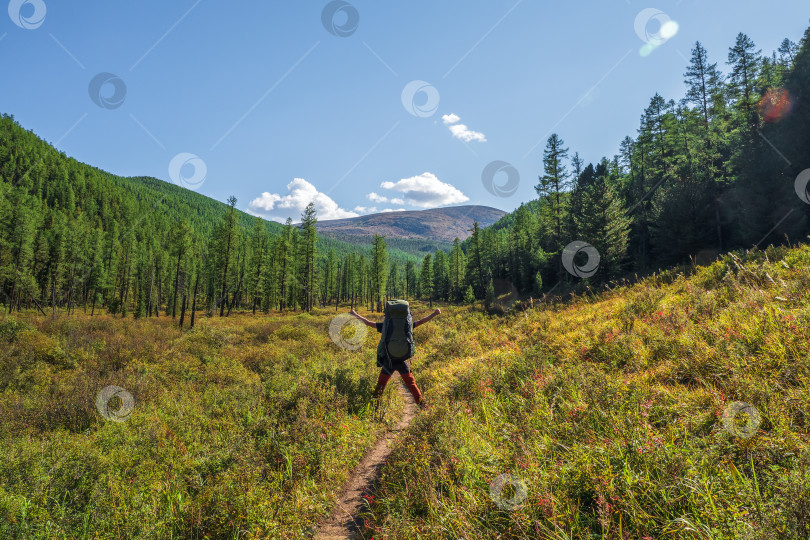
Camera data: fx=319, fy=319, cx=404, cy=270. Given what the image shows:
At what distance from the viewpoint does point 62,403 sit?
8.08m

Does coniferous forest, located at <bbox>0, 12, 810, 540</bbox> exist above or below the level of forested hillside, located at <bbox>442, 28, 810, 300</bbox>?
below

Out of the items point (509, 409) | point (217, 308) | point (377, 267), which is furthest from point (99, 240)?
point (509, 409)

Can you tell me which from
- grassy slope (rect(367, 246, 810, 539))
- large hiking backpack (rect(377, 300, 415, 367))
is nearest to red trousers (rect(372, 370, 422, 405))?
large hiking backpack (rect(377, 300, 415, 367))

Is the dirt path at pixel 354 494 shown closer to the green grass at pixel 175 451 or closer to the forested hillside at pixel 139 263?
the green grass at pixel 175 451

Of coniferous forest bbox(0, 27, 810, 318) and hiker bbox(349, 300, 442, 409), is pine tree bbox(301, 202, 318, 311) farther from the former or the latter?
hiker bbox(349, 300, 442, 409)

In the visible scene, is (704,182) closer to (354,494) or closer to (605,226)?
(605,226)

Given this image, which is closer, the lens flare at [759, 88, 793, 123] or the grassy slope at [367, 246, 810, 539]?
the grassy slope at [367, 246, 810, 539]

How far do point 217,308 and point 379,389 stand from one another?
66550mm

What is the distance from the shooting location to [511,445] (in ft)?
12.9

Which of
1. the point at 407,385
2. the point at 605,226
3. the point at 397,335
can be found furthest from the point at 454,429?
the point at 605,226

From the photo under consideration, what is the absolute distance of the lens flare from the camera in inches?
904

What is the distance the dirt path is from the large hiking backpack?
1.38 meters

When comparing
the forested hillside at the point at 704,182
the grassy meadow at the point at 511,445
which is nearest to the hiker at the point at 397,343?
the grassy meadow at the point at 511,445

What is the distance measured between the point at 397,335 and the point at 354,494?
112 inches
